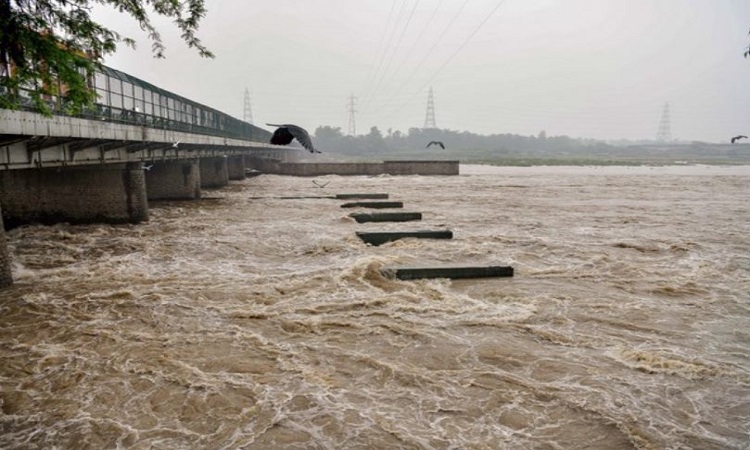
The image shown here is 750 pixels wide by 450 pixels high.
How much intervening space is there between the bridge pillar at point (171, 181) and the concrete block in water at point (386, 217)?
1652 centimetres

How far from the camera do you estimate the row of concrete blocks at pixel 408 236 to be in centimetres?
1617

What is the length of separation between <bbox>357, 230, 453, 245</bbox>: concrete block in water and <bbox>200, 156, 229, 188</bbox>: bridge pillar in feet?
109

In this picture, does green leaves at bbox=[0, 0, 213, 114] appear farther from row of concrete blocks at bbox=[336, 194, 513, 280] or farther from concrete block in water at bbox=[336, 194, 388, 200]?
concrete block in water at bbox=[336, 194, 388, 200]

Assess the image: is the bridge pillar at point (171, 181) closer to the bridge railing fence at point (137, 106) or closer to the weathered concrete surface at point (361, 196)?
the bridge railing fence at point (137, 106)

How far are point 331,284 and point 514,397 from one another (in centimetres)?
792

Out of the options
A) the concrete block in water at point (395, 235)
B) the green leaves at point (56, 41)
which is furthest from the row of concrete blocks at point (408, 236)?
the green leaves at point (56, 41)

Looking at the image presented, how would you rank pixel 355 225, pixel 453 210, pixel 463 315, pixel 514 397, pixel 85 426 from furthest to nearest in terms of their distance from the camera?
1. pixel 453 210
2. pixel 355 225
3. pixel 463 315
4. pixel 514 397
5. pixel 85 426

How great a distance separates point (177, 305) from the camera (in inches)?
535

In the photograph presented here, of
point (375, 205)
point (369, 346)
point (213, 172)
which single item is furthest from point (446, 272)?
point (213, 172)

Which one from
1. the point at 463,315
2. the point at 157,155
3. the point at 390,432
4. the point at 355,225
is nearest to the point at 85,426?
the point at 390,432

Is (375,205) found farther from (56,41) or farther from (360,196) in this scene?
(56,41)

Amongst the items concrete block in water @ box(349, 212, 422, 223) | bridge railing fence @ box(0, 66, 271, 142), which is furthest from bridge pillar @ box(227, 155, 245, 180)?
concrete block in water @ box(349, 212, 422, 223)

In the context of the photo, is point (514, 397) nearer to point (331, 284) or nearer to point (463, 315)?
point (463, 315)

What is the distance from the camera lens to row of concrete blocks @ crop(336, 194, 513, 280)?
1617cm
